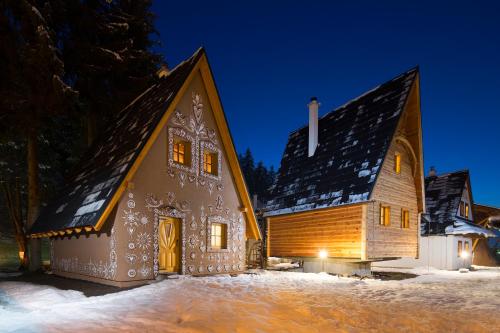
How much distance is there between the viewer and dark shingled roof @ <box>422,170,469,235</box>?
24.5 metres

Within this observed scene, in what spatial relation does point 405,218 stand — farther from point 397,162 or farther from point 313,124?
point 313,124

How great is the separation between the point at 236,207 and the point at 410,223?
33.8 feet

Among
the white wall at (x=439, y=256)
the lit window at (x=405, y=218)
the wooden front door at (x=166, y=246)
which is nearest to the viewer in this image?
the wooden front door at (x=166, y=246)

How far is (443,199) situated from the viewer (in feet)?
85.7

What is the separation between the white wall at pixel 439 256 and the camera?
76.5ft

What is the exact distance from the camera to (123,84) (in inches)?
833

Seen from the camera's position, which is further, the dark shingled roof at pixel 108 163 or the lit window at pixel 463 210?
the lit window at pixel 463 210

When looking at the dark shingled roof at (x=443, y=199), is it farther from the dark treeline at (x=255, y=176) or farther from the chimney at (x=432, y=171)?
the dark treeline at (x=255, y=176)

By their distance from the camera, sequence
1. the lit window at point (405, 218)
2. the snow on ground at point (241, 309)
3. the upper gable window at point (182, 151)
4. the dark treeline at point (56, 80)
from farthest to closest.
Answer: the lit window at point (405, 218), the dark treeline at point (56, 80), the upper gable window at point (182, 151), the snow on ground at point (241, 309)

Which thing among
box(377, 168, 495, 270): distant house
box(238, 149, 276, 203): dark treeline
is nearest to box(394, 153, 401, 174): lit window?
box(377, 168, 495, 270): distant house

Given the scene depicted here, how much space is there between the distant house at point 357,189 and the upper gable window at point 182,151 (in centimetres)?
750

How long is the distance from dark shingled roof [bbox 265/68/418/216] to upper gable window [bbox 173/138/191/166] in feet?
24.6

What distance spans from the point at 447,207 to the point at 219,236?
18.9 meters

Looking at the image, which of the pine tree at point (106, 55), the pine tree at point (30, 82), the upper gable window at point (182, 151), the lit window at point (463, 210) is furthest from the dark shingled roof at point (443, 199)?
the pine tree at point (30, 82)
